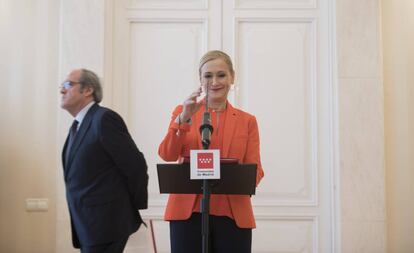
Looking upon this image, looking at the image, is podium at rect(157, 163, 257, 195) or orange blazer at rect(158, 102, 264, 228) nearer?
podium at rect(157, 163, 257, 195)

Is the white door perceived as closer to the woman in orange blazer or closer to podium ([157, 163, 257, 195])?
the woman in orange blazer

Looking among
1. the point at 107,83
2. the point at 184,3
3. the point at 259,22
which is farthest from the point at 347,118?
the point at 107,83

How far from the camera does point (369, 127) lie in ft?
12.2

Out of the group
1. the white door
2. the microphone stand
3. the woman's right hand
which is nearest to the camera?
the microphone stand

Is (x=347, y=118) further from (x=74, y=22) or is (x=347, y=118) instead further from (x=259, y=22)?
(x=74, y=22)

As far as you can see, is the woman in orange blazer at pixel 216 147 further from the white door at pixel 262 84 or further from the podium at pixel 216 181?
the white door at pixel 262 84

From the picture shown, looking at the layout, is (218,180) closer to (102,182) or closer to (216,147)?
(216,147)

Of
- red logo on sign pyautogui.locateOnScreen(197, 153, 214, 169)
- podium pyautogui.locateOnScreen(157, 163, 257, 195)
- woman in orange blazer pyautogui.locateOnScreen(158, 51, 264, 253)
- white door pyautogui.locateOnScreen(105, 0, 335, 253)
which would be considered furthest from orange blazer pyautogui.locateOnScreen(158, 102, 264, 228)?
white door pyautogui.locateOnScreen(105, 0, 335, 253)

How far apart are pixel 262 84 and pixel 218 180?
215 centimetres

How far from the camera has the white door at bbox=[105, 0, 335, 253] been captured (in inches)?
153

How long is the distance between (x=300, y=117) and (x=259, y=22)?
0.90 meters

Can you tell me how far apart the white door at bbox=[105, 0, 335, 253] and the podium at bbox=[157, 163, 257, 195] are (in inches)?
78.3

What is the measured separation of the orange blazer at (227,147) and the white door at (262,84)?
1.73m

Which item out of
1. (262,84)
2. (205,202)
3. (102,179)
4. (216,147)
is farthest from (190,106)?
(262,84)
